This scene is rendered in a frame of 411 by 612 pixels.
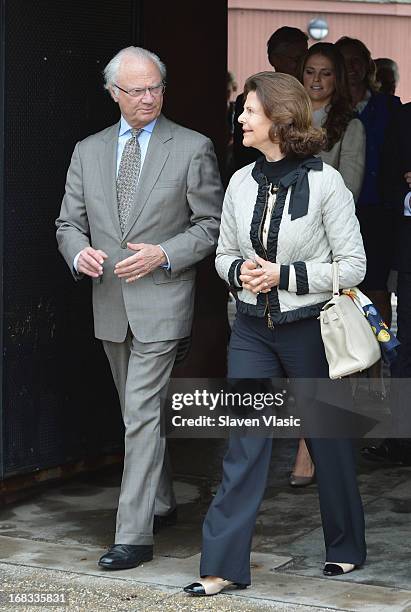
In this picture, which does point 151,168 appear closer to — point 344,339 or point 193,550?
point 344,339

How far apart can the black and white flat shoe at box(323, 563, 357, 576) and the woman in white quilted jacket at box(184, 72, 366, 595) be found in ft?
1.22

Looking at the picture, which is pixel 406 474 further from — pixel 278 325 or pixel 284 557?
pixel 278 325

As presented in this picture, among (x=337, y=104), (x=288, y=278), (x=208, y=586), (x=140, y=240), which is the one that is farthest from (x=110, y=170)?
(x=208, y=586)

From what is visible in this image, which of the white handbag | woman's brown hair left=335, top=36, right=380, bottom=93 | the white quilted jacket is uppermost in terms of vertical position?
woman's brown hair left=335, top=36, right=380, bottom=93

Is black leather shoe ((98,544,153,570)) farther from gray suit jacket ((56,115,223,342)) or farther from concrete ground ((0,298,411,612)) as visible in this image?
gray suit jacket ((56,115,223,342))

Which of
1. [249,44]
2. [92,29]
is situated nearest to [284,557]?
[92,29]

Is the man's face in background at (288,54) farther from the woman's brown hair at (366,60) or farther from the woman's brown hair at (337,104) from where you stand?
the woman's brown hair at (337,104)

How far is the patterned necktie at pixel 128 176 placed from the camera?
5234mm

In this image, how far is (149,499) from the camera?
203 inches

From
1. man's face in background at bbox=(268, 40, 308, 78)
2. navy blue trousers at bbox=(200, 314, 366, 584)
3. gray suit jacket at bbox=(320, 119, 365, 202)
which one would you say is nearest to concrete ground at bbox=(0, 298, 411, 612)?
navy blue trousers at bbox=(200, 314, 366, 584)

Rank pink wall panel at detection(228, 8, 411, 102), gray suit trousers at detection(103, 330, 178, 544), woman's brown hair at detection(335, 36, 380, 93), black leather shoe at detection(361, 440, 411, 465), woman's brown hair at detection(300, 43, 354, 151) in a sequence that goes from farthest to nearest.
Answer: pink wall panel at detection(228, 8, 411, 102), woman's brown hair at detection(335, 36, 380, 93), black leather shoe at detection(361, 440, 411, 465), woman's brown hair at detection(300, 43, 354, 151), gray suit trousers at detection(103, 330, 178, 544)

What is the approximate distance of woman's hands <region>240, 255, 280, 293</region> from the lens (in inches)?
184

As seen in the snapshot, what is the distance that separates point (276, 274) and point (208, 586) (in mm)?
1138

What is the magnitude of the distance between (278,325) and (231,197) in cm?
51
